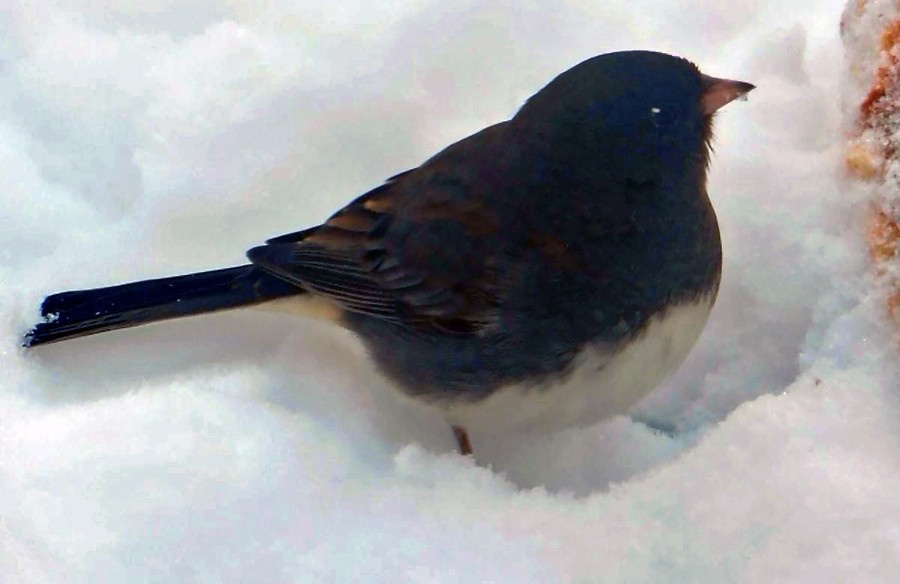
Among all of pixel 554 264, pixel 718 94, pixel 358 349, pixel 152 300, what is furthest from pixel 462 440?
pixel 718 94

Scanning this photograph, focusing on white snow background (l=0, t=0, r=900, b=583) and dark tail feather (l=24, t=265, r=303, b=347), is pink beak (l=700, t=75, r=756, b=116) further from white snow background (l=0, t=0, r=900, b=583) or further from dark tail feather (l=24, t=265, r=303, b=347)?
dark tail feather (l=24, t=265, r=303, b=347)

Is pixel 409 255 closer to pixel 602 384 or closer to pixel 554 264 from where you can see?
pixel 554 264

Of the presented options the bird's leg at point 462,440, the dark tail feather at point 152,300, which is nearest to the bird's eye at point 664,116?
the bird's leg at point 462,440

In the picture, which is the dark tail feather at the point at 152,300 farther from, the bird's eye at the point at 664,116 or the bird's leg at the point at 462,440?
the bird's eye at the point at 664,116

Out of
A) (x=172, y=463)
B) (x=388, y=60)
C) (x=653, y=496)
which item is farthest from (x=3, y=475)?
(x=388, y=60)

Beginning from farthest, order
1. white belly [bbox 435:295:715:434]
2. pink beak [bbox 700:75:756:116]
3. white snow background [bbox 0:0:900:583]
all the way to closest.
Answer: pink beak [bbox 700:75:756:116] < white belly [bbox 435:295:715:434] < white snow background [bbox 0:0:900:583]

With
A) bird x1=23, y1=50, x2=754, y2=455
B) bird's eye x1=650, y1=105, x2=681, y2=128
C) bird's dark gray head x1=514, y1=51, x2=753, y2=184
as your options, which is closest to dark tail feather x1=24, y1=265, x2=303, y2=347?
bird x1=23, y1=50, x2=754, y2=455

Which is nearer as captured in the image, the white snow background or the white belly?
the white snow background

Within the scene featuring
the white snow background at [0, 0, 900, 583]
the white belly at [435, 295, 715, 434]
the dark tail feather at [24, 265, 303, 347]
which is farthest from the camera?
the dark tail feather at [24, 265, 303, 347]
